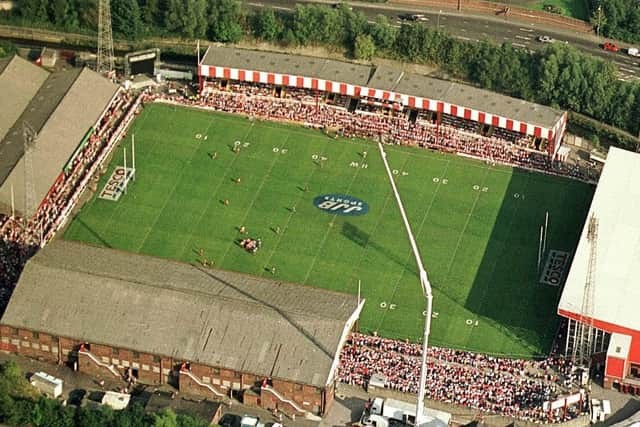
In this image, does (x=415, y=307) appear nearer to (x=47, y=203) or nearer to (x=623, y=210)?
(x=623, y=210)

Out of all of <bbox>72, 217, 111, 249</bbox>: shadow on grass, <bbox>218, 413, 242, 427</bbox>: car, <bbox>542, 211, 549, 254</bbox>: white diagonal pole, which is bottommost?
<bbox>218, 413, 242, 427</bbox>: car

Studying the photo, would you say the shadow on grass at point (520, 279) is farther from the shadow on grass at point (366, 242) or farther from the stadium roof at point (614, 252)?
the shadow on grass at point (366, 242)

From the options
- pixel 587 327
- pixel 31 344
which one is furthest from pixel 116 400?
pixel 587 327

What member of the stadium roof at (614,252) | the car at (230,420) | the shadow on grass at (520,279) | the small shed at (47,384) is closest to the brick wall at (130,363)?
the small shed at (47,384)

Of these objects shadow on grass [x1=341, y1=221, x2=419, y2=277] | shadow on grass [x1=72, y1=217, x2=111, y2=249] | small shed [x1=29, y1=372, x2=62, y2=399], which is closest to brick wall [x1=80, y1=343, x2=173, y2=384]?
small shed [x1=29, y1=372, x2=62, y2=399]

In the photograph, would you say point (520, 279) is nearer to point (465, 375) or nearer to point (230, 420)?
point (465, 375)

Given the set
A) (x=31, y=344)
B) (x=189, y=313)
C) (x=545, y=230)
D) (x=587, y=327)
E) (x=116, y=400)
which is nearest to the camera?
(x=116, y=400)

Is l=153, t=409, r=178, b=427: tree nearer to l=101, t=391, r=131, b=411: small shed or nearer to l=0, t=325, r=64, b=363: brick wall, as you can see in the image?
l=101, t=391, r=131, b=411: small shed
